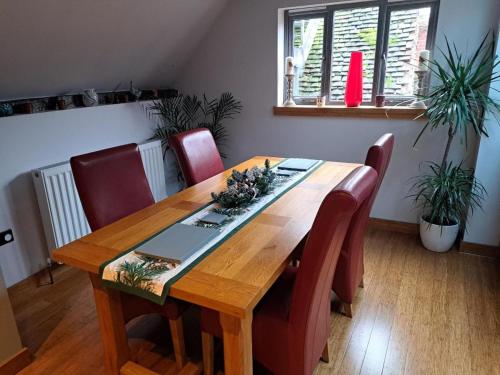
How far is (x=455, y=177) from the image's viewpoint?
249 centimetres

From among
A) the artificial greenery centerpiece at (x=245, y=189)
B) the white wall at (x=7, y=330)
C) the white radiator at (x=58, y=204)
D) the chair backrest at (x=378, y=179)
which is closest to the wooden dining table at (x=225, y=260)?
the artificial greenery centerpiece at (x=245, y=189)

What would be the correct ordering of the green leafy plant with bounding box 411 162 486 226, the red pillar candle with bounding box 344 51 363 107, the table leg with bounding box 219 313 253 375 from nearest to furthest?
the table leg with bounding box 219 313 253 375
the green leafy plant with bounding box 411 162 486 226
the red pillar candle with bounding box 344 51 363 107

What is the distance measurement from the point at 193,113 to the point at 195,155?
1.60 metres

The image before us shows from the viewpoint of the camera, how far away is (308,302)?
1160mm

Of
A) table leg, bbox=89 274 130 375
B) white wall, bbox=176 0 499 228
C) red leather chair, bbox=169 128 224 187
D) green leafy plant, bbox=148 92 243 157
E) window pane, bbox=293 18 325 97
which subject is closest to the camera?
table leg, bbox=89 274 130 375

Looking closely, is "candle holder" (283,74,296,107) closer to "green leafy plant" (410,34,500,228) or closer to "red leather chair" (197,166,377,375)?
"green leafy plant" (410,34,500,228)

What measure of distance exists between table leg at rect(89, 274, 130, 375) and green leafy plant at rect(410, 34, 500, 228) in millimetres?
2197

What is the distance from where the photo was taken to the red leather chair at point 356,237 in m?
1.63

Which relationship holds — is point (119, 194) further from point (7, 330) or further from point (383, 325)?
point (383, 325)

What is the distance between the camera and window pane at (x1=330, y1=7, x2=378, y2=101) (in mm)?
2912

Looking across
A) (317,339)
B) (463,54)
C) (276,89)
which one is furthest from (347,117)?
(317,339)

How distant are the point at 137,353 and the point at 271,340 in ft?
2.89

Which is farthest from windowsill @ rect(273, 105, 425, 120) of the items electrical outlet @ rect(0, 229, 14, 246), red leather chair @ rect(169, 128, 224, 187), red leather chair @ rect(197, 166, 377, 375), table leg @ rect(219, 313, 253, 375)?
electrical outlet @ rect(0, 229, 14, 246)

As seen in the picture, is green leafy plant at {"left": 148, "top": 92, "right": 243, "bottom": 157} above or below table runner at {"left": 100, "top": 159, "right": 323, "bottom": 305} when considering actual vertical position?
above
